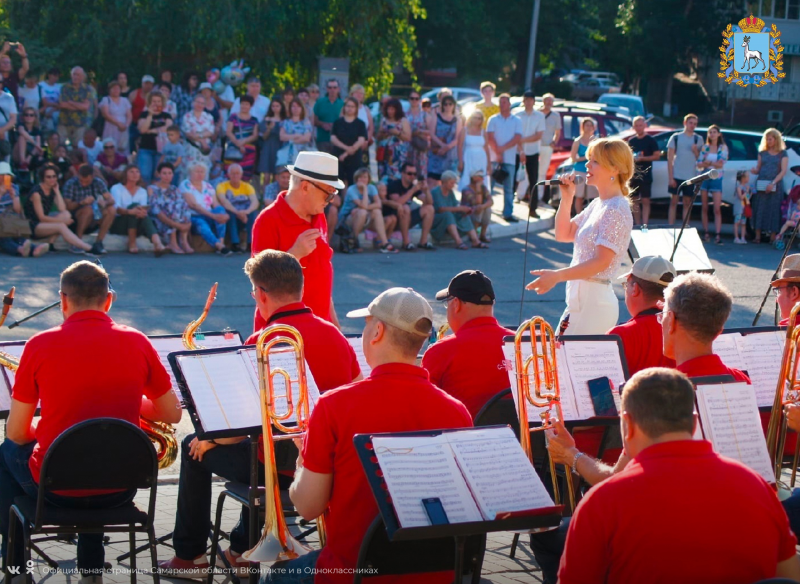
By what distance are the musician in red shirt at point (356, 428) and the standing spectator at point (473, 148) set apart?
1211 centimetres

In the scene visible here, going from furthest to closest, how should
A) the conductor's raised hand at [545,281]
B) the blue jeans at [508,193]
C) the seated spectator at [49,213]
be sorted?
the blue jeans at [508,193] → the seated spectator at [49,213] → the conductor's raised hand at [545,281]

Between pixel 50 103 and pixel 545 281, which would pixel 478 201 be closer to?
pixel 50 103

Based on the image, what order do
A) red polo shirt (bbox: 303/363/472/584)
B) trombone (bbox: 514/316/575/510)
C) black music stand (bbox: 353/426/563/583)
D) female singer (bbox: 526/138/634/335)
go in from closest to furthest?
black music stand (bbox: 353/426/563/583) < red polo shirt (bbox: 303/363/472/584) < trombone (bbox: 514/316/575/510) < female singer (bbox: 526/138/634/335)

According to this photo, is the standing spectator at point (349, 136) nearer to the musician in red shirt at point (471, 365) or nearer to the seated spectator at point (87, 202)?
the seated spectator at point (87, 202)

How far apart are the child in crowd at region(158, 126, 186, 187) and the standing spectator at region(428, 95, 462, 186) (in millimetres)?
3766

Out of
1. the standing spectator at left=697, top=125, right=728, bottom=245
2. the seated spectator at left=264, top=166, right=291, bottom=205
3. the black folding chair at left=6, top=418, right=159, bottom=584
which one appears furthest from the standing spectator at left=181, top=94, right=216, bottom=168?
the black folding chair at left=6, top=418, right=159, bottom=584

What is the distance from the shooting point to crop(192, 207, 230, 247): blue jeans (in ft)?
43.6

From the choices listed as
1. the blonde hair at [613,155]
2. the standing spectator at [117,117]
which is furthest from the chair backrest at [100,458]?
the standing spectator at [117,117]

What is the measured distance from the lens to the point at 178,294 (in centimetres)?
1086

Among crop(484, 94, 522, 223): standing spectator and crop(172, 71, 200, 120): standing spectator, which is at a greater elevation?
crop(172, 71, 200, 120): standing spectator

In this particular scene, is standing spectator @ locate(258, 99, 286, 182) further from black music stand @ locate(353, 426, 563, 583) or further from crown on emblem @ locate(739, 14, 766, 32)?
black music stand @ locate(353, 426, 563, 583)

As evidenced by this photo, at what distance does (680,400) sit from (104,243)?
11170mm

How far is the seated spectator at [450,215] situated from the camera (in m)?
14.4

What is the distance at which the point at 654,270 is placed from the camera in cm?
509
